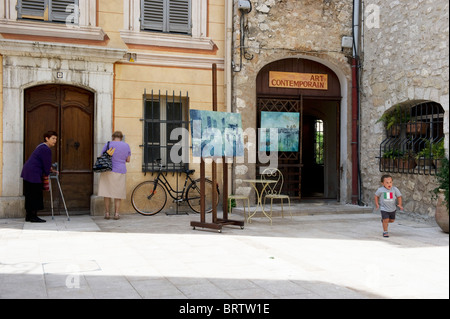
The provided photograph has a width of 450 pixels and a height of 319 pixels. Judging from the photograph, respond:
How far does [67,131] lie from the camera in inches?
381

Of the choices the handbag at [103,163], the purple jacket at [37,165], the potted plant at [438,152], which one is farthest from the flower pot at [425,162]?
the purple jacket at [37,165]

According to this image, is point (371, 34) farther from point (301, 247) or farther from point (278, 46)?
point (301, 247)

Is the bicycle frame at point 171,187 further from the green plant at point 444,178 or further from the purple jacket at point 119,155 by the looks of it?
the green plant at point 444,178

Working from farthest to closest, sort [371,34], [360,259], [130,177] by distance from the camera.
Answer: [371,34]
[130,177]
[360,259]

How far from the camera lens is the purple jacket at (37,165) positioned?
8594 mm

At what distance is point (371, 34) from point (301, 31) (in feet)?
4.70

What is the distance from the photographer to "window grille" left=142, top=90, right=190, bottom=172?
33.1ft

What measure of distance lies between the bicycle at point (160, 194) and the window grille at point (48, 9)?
3.22m

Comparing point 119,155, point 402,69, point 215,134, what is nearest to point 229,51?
point 119,155

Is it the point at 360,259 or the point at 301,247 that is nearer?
the point at 360,259

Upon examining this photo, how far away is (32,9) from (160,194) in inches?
163

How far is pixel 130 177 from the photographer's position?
32.7 ft

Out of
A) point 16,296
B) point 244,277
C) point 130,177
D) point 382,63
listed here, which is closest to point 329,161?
point 382,63

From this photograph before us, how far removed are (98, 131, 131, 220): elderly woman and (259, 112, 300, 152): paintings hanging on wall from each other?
2.96 metres
